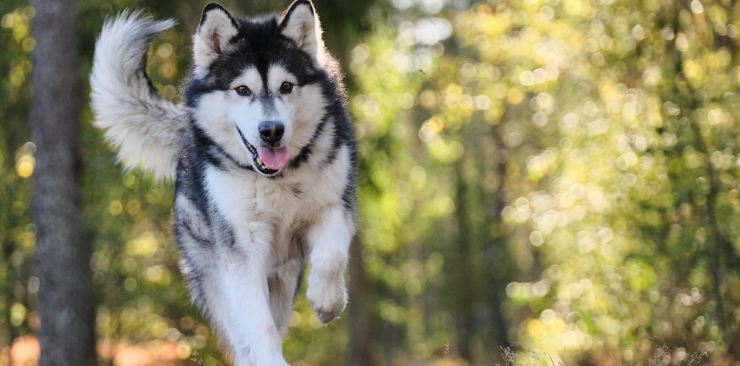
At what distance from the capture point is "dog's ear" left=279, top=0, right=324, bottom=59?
4.56m

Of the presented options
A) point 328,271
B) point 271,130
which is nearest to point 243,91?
point 271,130

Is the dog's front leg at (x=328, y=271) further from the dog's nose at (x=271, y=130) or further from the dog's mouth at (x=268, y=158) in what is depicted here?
the dog's nose at (x=271, y=130)

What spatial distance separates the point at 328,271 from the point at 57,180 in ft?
16.6

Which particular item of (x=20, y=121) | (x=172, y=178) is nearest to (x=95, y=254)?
(x=20, y=121)

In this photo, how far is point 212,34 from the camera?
460cm

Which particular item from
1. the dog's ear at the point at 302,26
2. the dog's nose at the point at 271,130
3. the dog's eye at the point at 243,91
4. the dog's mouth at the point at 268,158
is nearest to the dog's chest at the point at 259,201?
the dog's mouth at the point at 268,158

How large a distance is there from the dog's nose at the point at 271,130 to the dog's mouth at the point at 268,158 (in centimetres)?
13

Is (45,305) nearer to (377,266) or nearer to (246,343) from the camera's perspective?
(246,343)

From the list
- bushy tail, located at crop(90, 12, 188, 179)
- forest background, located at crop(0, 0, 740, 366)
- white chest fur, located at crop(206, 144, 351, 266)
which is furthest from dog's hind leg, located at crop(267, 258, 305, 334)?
bushy tail, located at crop(90, 12, 188, 179)

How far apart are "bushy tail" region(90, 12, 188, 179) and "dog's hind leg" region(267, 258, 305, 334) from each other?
1.26 meters

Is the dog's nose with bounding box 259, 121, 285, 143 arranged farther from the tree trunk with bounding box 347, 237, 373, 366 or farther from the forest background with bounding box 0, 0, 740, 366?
the tree trunk with bounding box 347, 237, 373, 366

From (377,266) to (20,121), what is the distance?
28.6ft

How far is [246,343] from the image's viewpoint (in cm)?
450

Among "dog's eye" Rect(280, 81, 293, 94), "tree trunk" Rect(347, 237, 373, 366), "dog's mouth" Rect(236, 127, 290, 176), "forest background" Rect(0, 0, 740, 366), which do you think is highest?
"dog's eye" Rect(280, 81, 293, 94)
